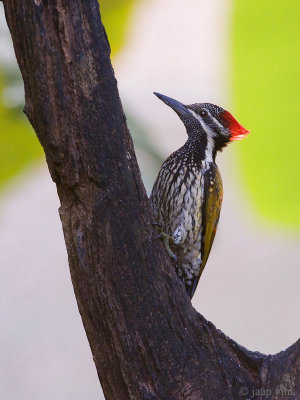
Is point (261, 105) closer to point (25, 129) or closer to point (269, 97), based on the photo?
point (269, 97)

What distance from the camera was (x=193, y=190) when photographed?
105 inches

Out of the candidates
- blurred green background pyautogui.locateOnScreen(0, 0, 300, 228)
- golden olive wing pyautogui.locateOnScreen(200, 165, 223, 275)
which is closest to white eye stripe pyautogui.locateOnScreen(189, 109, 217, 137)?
golden olive wing pyautogui.locateOnScreen(200, 165, 223, 275)

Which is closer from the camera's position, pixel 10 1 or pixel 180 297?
pixel 10 1

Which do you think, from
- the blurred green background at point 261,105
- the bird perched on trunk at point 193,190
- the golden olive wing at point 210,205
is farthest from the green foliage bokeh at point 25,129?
the golden olive wing at point 210,205

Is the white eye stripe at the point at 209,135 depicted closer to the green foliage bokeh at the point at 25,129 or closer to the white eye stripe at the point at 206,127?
the white eye stripe at the point at 206,127

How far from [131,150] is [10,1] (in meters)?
0.49

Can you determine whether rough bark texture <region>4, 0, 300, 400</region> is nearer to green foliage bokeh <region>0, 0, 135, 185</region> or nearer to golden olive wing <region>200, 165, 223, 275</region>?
golden olive wing <region>200, 165, 223, 275</region>

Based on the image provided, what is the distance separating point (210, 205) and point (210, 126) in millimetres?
339

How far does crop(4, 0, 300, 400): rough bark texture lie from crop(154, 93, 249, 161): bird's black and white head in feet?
3.09

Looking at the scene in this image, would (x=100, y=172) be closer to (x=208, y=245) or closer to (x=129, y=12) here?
(x=208, y=245)

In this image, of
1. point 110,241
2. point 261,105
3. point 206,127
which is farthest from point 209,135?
point 261,105

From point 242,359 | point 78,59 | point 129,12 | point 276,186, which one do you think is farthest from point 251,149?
point 78,59

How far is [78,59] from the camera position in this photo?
1.73m

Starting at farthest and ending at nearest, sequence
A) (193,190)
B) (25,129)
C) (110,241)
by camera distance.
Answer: (25,129), (193,190), (110,241)
